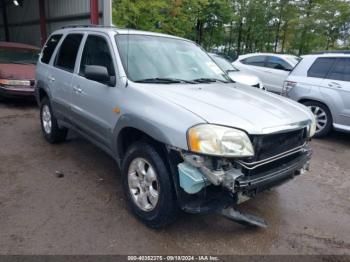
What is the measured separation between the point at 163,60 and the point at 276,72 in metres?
6.97

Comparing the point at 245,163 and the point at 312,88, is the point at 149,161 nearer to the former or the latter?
the point at 245,163

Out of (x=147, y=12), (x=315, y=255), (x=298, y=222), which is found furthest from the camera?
(x=147, y=12)

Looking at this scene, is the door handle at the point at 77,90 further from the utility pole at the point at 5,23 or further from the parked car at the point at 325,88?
the utility pole at the point at 5,23

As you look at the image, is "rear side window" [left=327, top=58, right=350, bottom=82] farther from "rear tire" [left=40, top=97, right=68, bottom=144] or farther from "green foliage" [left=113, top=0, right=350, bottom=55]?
"green foliage" [left=113, top=0, right=350, bottom=55]

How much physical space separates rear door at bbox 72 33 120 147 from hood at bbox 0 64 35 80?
430 cm

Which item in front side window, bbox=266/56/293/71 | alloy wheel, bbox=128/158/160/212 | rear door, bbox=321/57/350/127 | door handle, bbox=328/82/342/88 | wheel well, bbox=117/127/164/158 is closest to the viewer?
alloy wheel, bbox=128/158/160/212

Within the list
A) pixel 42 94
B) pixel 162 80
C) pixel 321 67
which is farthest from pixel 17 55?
pixel 321 67

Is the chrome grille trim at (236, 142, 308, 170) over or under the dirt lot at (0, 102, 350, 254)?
over

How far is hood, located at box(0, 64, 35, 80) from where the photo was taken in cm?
780

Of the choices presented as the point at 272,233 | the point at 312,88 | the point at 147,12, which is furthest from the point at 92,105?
the point at 147,12

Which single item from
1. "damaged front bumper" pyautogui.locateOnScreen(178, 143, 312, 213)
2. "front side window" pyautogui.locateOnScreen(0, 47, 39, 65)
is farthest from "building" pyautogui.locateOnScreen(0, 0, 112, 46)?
"damaged front bumper" pyautogui.locateOnScreen(178, 143, 312, 213)

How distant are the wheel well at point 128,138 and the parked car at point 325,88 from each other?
4598 mm

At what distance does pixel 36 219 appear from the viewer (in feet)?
10.6

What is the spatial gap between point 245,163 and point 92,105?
206 centimetres
